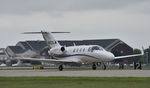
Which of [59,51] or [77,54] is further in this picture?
[59,51]

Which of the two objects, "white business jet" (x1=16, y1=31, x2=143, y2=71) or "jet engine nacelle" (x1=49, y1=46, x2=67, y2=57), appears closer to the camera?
"white business jet" (x1=16, y1=31, x2=143, y2=71)

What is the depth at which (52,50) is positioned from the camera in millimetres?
68750

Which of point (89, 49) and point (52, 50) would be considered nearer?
point (89, 49)

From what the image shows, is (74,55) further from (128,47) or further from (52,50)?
(128,47)

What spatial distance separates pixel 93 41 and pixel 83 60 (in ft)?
318

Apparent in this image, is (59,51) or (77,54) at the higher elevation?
(59,51)

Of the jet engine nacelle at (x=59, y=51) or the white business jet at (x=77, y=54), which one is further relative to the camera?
the jet engine nacelle at (x=59, y=51)
